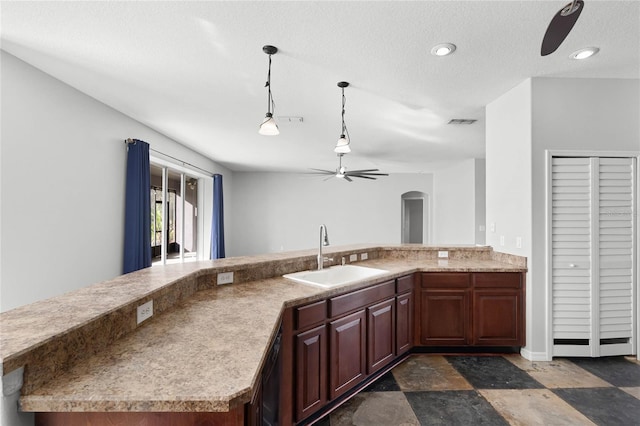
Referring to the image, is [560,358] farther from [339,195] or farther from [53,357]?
[339,195]

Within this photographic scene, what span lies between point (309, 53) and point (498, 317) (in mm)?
2934

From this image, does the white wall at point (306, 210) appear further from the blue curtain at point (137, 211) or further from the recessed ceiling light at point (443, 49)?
the recessed ceiling light at point (443, 49)

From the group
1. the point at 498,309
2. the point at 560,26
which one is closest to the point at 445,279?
the point at 498,309

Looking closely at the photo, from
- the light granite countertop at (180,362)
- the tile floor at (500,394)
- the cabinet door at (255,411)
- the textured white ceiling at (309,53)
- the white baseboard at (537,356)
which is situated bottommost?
the tile floor at (500,394)

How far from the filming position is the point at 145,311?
1.43 meters

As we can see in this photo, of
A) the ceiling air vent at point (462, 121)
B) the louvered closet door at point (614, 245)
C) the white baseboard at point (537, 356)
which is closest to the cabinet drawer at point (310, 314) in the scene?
the white baseboard at point (537, 356)

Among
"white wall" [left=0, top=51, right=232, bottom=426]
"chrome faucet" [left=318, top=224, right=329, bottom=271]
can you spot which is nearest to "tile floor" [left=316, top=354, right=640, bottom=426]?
"chrome faucet" [left=318, top=224, right=329, bottom=271]

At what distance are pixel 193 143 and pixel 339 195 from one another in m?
4.51

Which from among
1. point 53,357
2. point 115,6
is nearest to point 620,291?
point 53,357

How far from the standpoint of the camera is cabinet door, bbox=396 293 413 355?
2867 mm

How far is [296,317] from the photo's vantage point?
1.89m

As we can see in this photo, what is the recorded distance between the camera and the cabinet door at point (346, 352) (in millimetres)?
2143

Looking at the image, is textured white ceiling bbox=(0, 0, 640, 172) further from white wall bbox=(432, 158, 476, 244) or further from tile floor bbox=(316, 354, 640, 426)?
white wall bbox=(432, 158, 476, 244)

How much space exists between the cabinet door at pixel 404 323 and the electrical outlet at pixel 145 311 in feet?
6.66
